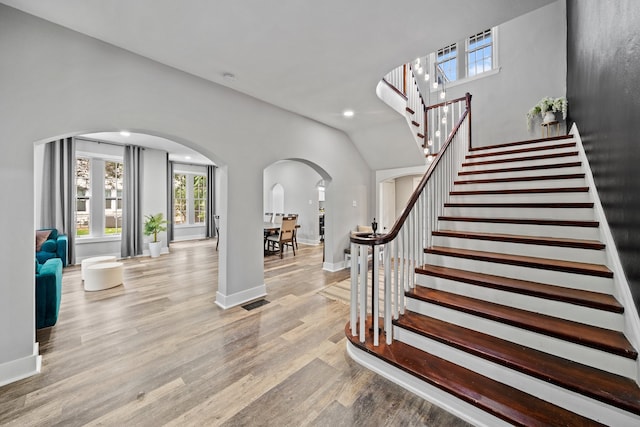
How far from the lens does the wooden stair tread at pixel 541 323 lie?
143 cm

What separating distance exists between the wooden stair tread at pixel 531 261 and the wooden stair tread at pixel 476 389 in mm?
964

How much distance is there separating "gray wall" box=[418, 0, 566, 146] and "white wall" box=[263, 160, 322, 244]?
4.68m

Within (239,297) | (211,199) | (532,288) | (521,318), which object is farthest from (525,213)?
(211,199)

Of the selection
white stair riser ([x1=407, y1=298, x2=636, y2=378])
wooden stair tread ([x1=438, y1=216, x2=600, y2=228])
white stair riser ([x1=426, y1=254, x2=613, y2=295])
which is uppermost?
wooden stair tread ([x1=438, y1=216, x2=600, y2=228])

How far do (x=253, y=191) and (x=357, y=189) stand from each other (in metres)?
2.68

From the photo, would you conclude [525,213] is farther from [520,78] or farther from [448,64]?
[448,64]

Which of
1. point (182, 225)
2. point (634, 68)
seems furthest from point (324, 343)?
point (182, 225)

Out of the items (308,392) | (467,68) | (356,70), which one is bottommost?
(308,392)

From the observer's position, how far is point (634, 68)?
1.32 metres

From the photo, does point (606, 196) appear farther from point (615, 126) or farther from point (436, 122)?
point (436, 122)

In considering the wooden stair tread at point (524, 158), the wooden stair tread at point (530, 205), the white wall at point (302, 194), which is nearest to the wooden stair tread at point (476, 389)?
the wooden stair tread at point (530, 205)

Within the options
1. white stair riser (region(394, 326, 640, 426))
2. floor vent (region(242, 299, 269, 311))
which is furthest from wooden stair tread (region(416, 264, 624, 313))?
floor vent (region(242, 299, 269, 311))

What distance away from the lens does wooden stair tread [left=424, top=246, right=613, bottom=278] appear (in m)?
1.81

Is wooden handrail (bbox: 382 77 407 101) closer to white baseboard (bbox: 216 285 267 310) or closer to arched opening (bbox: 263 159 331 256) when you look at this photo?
white baseboard (bbox: 216 285 267 310)
